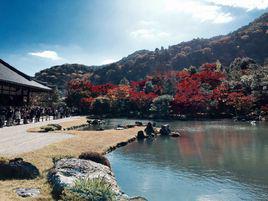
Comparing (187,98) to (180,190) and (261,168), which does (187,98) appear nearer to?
(261,168)

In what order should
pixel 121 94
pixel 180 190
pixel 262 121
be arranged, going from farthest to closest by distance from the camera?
1. pixel 121 94
2. pixel 262 121
3. pixel 180 190

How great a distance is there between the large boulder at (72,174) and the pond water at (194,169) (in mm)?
2262

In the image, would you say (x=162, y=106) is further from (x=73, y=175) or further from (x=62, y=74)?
(x=62, y=74)

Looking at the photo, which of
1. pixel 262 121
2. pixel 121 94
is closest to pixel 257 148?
pixel 262 121

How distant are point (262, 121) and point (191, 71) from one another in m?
37.4

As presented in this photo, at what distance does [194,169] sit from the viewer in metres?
20.4

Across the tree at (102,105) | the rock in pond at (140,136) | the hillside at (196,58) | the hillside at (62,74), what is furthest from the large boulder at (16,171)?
the hillside at (62,74)

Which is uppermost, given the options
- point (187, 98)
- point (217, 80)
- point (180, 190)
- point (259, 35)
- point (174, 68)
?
point (259, 35)

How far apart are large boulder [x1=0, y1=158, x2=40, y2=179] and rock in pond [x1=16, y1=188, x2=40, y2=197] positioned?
60.7 inches

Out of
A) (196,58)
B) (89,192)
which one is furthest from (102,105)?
(196,58)

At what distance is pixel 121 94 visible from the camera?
71625 mm

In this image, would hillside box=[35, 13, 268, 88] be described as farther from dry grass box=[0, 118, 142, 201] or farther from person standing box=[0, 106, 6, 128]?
dry grass box=[0, 118, 142, 201]

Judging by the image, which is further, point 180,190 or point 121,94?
point 121,94

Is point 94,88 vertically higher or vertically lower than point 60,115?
higher
